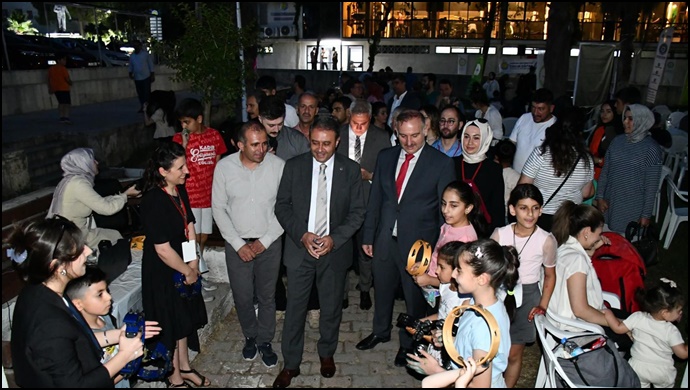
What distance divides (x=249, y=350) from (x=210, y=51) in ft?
16.5

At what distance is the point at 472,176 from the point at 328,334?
1.90m

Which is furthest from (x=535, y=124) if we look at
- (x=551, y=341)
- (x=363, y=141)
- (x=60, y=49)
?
(x=60, y=49)

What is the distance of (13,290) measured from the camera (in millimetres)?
5164

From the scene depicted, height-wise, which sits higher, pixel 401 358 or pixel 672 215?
pixel 672 215

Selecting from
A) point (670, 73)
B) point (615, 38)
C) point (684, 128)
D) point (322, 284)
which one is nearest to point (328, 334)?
point (322, 284)

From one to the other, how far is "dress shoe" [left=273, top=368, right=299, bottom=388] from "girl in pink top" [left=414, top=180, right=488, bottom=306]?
4.50 feet

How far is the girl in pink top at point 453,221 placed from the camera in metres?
3.78

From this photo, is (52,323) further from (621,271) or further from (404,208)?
(621,271)

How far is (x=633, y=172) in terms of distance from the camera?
5.51 meters

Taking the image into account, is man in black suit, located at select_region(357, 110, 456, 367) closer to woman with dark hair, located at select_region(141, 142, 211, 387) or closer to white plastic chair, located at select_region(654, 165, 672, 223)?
woman with dark hair, located at select_region(141, 142, 211, 387)

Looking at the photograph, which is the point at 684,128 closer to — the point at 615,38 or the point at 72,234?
the point at 72,234

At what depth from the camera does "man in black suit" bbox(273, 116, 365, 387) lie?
13.8 ft

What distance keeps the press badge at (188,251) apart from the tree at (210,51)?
471cm

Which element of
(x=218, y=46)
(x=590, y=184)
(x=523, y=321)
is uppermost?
(x=218, y=46)
